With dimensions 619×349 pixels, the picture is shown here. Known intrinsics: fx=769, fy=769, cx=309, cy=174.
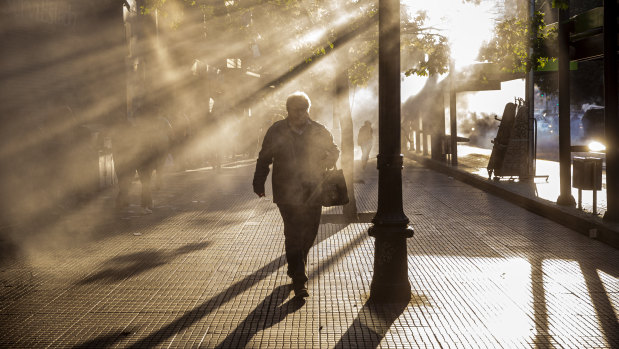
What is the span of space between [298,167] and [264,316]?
1426 millimetres

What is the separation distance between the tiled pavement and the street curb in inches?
8.2

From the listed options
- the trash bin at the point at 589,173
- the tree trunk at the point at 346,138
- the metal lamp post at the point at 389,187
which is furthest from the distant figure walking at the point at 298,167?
the trash bin at the point at 589,173

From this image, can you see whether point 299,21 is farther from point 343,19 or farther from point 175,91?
point 175,91

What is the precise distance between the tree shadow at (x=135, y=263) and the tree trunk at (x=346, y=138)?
2.89m

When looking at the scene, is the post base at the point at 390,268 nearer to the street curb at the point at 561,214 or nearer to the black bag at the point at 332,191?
the black bag at the point at 332,191

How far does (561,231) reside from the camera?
10.6 metres

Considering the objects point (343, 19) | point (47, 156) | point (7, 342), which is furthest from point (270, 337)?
point (47, 156)

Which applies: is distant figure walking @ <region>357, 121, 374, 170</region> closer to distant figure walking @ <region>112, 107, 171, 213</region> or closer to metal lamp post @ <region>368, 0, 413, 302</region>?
distant figure walking @ <region>112, 107, 171, 213</region>

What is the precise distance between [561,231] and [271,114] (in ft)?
101

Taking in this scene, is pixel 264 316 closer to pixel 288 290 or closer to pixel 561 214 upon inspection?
pixel 288 290

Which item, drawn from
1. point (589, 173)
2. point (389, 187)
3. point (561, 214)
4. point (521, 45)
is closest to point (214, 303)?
point (389, 187)

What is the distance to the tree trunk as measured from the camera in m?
11.6

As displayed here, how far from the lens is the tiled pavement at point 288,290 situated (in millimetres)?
5320

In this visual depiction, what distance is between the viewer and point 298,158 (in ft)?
22.0
